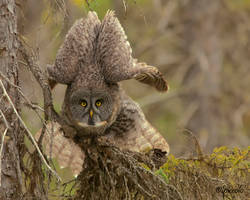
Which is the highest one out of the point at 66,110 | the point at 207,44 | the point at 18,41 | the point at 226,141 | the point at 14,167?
the point at 207,44

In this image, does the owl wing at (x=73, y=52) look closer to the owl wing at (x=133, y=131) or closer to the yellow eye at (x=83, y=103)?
the yellow eye at (x=83, y=103)

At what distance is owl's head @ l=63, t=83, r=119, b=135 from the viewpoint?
438 cm

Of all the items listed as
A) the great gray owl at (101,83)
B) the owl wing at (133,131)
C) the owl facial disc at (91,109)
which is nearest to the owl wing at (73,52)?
the great gray owl at (101,83)

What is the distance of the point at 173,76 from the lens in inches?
415

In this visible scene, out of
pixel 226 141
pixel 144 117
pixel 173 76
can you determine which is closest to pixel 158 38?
pixel 173 76

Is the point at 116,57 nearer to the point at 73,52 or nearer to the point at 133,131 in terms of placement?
the point at 73,52

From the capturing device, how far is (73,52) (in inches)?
171

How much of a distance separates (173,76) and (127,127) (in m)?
6.04

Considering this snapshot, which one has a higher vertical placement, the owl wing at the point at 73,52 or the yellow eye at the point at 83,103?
the owl wing at the point at 73,52

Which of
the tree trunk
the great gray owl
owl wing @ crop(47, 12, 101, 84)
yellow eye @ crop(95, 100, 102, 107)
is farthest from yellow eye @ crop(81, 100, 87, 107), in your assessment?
the tree trunk

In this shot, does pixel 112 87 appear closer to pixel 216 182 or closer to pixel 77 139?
pixel 77 139

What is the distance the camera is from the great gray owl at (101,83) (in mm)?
4336

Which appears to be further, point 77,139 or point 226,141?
point 226,141

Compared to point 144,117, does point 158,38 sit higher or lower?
higher
